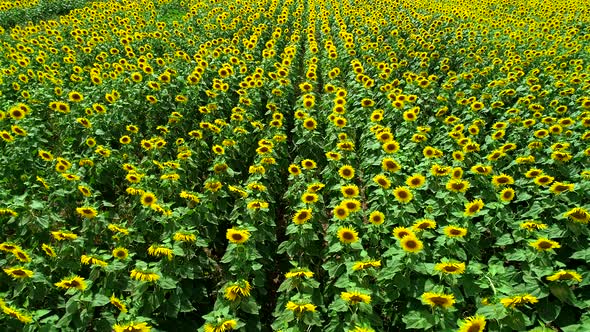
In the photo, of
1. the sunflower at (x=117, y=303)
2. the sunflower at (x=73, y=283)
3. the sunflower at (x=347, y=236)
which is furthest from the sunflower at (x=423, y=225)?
the sunflower at (x=73, y=283)

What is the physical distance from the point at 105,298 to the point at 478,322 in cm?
343

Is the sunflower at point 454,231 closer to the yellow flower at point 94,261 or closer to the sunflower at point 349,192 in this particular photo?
the sunflower at point 349,192

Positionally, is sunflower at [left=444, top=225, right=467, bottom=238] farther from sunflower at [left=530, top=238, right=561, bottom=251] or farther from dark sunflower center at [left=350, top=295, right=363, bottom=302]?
dark sunflower center at [left=350, top=295, right=363, bottom=302]

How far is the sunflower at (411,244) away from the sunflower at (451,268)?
0.94 ft

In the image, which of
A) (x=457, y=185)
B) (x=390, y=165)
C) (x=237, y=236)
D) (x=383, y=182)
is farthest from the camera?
(x=390, y=165)

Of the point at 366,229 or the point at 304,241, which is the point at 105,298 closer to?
the point at 304,241

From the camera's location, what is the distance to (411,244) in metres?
3.88

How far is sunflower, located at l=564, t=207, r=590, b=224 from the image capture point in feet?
13.5

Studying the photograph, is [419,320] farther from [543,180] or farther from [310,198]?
[543,180]

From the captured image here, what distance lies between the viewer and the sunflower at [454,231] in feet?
13.3

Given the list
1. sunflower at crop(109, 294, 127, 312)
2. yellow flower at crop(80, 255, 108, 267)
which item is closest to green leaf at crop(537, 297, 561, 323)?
sunflower at crop(109, 294, 127, 312)

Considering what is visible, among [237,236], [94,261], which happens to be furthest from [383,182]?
[94,261]

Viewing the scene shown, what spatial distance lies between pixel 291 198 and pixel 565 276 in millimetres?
3404

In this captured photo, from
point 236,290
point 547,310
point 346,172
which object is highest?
point 346,172
